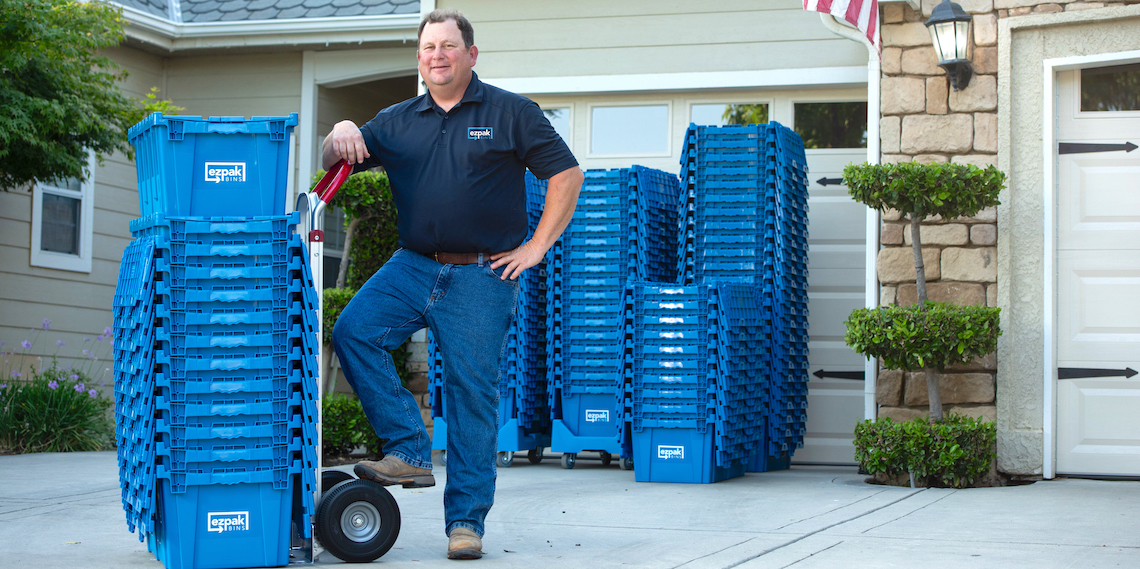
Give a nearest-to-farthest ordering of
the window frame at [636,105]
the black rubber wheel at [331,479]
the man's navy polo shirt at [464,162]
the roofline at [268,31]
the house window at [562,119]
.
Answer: the man's navy polo shirt at [464,162] → the black rubber wheel at [331,479] → the window frame at [636,105] → the house window at [562,119] → the roofline at [268,31]

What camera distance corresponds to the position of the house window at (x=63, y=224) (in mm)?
9805

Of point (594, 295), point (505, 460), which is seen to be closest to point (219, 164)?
point (594, 295)

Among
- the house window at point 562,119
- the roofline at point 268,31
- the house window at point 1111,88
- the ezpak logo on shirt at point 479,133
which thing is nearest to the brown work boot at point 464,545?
the ezpak logo on shirt at point 479,133

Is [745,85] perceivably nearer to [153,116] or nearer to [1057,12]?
[1057,12]

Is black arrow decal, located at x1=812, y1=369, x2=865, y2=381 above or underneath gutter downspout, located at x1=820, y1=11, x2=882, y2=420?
underneath

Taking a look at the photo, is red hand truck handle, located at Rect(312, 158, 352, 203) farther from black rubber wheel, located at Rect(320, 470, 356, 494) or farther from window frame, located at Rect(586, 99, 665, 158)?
window frame, located at Rect(586, 99, 665, 158)

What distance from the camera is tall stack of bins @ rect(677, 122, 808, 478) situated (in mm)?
6871

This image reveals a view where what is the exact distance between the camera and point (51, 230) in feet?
32.9

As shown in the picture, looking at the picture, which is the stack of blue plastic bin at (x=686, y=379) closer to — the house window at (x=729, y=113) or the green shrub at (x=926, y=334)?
the green shrub at (x=926, y=334)

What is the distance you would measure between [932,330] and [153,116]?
4.14 metres

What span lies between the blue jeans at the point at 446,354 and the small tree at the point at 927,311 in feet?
9.54

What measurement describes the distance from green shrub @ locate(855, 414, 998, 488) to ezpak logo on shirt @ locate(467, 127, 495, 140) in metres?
3.34

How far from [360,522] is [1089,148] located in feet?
16.1

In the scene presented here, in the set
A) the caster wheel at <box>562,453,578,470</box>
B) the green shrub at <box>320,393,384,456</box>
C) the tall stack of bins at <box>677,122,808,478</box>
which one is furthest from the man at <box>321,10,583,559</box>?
the green shrub at <box>320,393,384,456</box>
